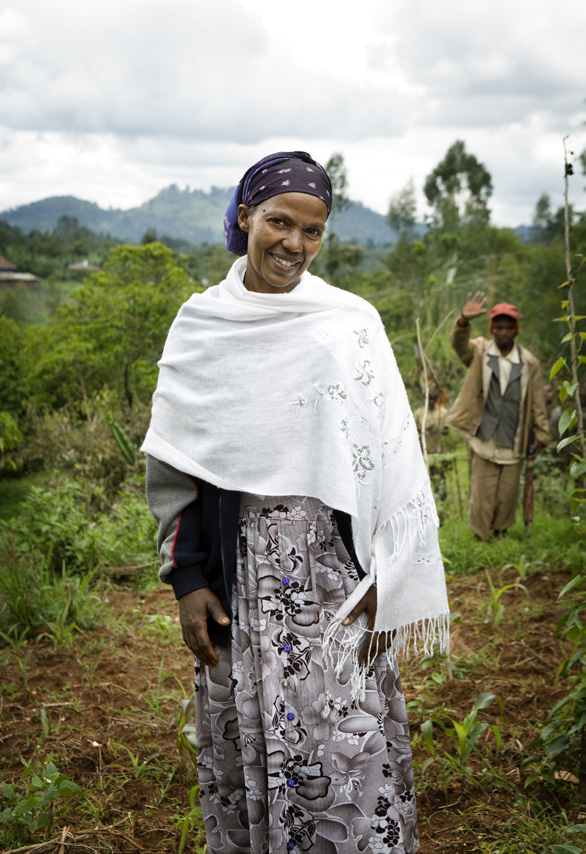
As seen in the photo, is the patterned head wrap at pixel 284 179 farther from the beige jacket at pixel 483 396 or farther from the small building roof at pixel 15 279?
the small building roof at pixel 15 279

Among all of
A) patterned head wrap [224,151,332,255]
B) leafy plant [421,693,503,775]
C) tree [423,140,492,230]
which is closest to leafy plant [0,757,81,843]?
leafy plant [421,693,503,775]

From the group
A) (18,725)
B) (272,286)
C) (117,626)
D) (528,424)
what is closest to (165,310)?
(528,424)

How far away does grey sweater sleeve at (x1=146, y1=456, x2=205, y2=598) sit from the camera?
1.67 metres

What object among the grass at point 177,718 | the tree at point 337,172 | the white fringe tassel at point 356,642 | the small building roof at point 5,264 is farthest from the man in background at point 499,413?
the small building roof at point 5,264

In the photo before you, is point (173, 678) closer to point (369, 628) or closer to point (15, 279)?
point (369, 628)

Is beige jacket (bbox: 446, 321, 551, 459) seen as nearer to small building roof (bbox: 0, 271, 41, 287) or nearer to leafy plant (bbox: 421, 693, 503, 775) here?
leafy plant (bbox: 421, 693, 503, 775)

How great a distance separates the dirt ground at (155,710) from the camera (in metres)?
2.24

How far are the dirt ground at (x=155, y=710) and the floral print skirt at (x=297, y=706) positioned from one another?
0.69m

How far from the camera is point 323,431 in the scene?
1585mm

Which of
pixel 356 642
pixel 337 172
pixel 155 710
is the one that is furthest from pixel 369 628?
pixel 337 172

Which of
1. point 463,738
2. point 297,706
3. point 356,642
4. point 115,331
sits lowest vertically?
point 463,738

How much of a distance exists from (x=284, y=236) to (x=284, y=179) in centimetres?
13

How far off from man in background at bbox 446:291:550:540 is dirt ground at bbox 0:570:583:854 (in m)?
1.12

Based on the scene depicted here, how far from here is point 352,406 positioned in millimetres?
1596
